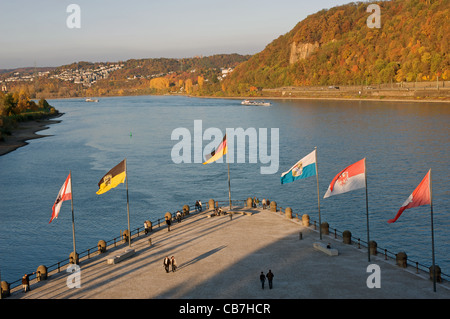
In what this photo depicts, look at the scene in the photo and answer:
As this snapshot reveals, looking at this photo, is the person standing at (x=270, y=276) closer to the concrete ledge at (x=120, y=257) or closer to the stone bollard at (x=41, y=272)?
the concrete ledge at (x=120, y=257)

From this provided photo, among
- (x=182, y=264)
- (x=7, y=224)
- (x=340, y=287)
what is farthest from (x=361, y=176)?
(x=7, y=224)

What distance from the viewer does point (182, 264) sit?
3228 cm

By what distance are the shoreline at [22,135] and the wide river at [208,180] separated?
2.88 meters

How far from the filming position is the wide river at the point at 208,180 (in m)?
46.8

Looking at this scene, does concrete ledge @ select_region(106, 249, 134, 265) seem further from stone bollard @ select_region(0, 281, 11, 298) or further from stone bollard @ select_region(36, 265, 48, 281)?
stone bollard @ select_region(0, 281, 11, 298)

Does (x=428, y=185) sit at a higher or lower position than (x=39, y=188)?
higher

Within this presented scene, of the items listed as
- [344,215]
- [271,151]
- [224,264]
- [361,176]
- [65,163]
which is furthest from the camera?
[271,151]

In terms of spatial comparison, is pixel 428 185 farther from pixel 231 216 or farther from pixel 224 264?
pixel 231 216

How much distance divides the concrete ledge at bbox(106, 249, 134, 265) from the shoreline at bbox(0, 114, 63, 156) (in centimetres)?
7809

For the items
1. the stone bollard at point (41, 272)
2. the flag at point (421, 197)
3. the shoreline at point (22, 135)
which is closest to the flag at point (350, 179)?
the flag at point (421, 197)

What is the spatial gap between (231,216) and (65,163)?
54266 millimetres

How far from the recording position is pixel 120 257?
3334 cm

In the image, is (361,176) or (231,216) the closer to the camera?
(361,176)

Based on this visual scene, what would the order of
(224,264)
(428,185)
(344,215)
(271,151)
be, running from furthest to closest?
(271,151) → (344,215) → (224,264) → (428,185)
